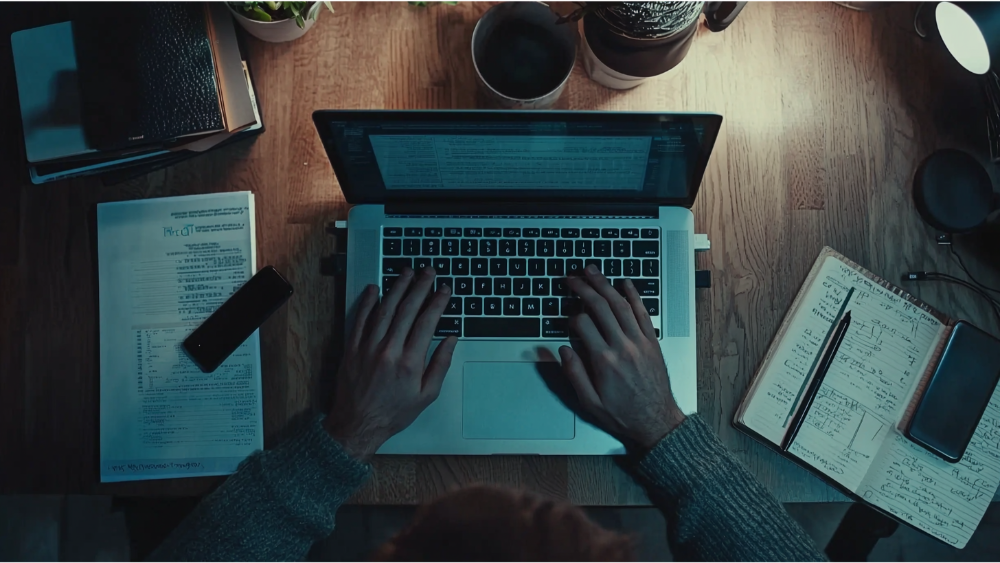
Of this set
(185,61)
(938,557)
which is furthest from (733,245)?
(938,557)

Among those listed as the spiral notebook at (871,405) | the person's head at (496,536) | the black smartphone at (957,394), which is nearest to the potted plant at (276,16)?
the person's head at (496,536)

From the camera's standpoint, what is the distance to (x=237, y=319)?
779 millimetres

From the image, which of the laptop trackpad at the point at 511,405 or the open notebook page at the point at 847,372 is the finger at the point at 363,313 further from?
the open notebook page at the point at 847,372

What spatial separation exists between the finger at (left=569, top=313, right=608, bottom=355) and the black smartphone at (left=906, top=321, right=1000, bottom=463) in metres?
0.38

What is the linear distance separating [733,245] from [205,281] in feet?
2.26

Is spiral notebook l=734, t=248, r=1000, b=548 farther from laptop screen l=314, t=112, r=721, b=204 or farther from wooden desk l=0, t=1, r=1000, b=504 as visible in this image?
laptop screen l=314, t=112, r=721, b=204

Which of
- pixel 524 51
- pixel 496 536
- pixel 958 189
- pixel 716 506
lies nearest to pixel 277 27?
pixel 524 51

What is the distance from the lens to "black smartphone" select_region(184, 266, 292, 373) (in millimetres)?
773

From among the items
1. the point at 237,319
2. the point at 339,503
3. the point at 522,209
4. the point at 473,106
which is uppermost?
the point at 473,106

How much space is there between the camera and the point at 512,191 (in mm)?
743

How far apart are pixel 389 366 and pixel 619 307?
0.94 feet

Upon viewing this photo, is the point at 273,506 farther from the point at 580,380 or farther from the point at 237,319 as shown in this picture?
the point at 580,380

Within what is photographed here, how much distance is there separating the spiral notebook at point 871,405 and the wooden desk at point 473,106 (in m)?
0.03

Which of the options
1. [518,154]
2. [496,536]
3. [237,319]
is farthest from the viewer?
[237,319]
